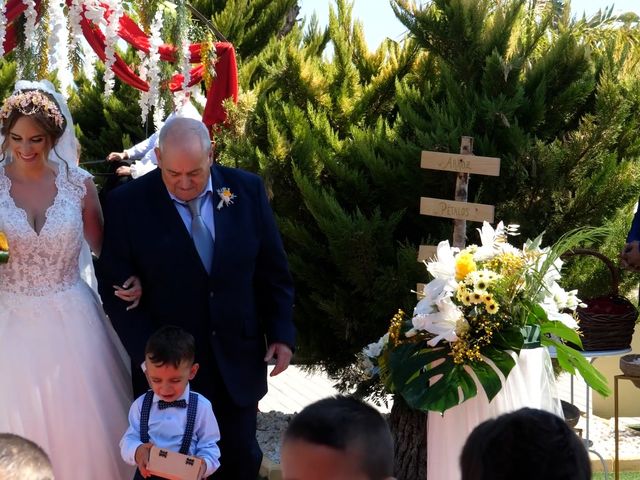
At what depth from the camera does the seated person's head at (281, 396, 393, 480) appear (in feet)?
7.34

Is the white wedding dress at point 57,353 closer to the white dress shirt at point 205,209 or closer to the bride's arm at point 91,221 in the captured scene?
the bride's arm at point 91,221

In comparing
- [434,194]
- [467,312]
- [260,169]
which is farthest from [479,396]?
[260,169]

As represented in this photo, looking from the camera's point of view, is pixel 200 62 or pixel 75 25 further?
pixel 200 62

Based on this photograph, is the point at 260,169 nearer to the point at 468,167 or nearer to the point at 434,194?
the point at 434,194

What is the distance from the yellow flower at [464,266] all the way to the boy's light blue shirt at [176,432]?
1.21 m

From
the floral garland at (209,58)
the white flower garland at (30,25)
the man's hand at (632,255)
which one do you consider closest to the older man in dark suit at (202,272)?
the man's hand at (632,255)

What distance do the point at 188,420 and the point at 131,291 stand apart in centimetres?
61

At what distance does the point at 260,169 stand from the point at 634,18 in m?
14.0

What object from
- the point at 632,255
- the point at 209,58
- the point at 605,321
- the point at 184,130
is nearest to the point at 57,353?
the point at 184,130

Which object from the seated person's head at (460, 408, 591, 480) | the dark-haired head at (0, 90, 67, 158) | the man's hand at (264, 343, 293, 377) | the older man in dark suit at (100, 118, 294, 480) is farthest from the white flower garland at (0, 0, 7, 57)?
the seated person's head at (460, 408, 591, 480)

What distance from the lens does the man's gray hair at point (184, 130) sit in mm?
4434

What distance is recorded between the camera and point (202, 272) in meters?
4.53

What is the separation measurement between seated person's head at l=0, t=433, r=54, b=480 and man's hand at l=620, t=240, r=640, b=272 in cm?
371

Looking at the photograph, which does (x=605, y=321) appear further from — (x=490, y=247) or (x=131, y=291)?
(x=131, y=291)
